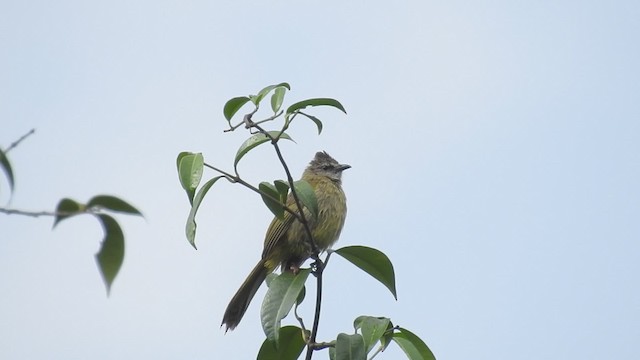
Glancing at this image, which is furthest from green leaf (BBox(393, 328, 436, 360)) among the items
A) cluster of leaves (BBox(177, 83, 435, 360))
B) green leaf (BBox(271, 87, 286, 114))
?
green leaf (BBox(271, 87, 286, 114))

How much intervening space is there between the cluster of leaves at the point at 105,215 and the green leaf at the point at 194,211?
5.47 feet

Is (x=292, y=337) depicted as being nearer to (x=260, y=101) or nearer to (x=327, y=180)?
(x=260, y=101)

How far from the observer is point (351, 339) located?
3168 mm

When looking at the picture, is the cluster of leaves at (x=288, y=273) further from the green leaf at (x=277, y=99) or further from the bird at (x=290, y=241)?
the bird at (x=290, y=241)

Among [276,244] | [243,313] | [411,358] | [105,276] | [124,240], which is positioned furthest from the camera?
[276,244]

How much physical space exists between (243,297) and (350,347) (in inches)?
149

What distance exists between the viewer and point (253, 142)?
3604 mm

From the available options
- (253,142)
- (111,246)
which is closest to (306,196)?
(253,142)

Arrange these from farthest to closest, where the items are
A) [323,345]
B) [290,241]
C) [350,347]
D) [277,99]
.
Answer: [290,241]
[277,99]
[323,345]
[350,347]

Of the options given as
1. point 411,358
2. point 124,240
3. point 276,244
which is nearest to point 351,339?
point 411,358

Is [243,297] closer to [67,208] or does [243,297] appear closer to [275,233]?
[275,233]

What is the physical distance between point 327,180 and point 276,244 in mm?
1242

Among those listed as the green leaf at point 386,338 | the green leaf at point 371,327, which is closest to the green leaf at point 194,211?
the green leaf at point 371,327

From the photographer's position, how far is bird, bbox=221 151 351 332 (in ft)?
22.2
